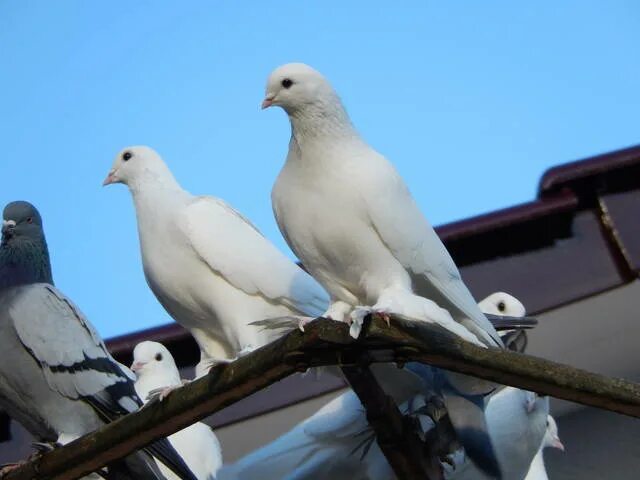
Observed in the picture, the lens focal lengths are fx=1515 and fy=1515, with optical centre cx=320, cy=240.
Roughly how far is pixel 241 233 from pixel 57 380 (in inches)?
39.3

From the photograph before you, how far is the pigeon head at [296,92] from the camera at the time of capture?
486 cm

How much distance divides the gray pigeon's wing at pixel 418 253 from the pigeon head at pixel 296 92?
0.96ft

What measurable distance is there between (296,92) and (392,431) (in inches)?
46.6

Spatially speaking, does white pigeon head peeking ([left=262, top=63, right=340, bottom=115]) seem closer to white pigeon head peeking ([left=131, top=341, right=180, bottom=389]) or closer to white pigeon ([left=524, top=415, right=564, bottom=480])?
white pigeon head peeking ([left=131, top=341, right=180, bottom=389])

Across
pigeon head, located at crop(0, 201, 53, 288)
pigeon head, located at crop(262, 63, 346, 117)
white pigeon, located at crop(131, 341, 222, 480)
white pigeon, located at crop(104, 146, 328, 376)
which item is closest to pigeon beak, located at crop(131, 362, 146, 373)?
white pigeon, located at crop(131, 341, 222, 480)

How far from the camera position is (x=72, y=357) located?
5.18m

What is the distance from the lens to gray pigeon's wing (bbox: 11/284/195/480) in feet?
16.9

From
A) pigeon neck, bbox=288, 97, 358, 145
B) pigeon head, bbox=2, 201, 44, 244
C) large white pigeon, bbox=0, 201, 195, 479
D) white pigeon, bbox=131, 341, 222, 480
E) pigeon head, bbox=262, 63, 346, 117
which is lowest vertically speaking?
white pigeon, bbox=131, 341, 222, 480

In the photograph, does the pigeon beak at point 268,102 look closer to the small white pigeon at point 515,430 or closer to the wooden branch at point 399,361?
the wooden branch at point 399,361

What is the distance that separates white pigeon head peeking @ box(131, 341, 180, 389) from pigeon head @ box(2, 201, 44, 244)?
2.20 feet

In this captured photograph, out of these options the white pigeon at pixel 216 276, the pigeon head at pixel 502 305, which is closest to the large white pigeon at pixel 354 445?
the pigeon head at pixel 502 305

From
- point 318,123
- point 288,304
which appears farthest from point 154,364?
point 318,123

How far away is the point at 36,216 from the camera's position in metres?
5.71

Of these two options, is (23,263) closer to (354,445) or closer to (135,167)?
(135,167)
